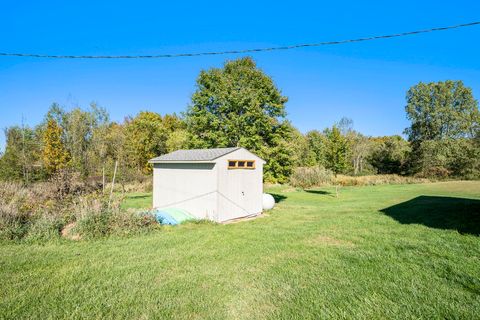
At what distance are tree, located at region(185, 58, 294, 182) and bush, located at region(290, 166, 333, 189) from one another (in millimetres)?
10520

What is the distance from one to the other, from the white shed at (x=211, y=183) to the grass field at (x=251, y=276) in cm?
247

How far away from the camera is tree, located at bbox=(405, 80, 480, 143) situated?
38312 mm

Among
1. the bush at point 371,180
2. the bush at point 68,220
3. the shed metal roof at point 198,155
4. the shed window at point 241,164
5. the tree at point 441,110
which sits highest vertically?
the tree at point 441,110

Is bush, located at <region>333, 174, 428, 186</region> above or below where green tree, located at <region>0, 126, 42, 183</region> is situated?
below

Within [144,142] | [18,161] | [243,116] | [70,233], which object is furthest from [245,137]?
[144,142]

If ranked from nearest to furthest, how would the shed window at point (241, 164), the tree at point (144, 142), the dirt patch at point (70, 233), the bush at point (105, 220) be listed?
the dirt patch at point (70, 233) → the bush at point (105, 220) → the shed window at point (241, 164) → the tree at point (144, 142)

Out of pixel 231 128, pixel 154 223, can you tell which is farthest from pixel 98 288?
pixel 231 128

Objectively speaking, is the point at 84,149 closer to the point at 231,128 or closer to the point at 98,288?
the point at 231,128

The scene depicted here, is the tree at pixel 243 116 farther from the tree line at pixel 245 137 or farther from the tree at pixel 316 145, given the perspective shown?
the tree at pixel 316 145

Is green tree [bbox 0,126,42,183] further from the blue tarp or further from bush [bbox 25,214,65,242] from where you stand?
the blue tarp

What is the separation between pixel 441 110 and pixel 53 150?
168 ft

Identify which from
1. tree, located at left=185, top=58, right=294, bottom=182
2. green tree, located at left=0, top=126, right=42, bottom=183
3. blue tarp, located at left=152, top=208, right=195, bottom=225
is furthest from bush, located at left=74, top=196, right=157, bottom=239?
green tree, located at left=0, top=126, right=42, bottom=183

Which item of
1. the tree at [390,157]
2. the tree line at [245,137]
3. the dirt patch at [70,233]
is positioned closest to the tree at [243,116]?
the tree line at [245,137]

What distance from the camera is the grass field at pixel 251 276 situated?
12.1ft
